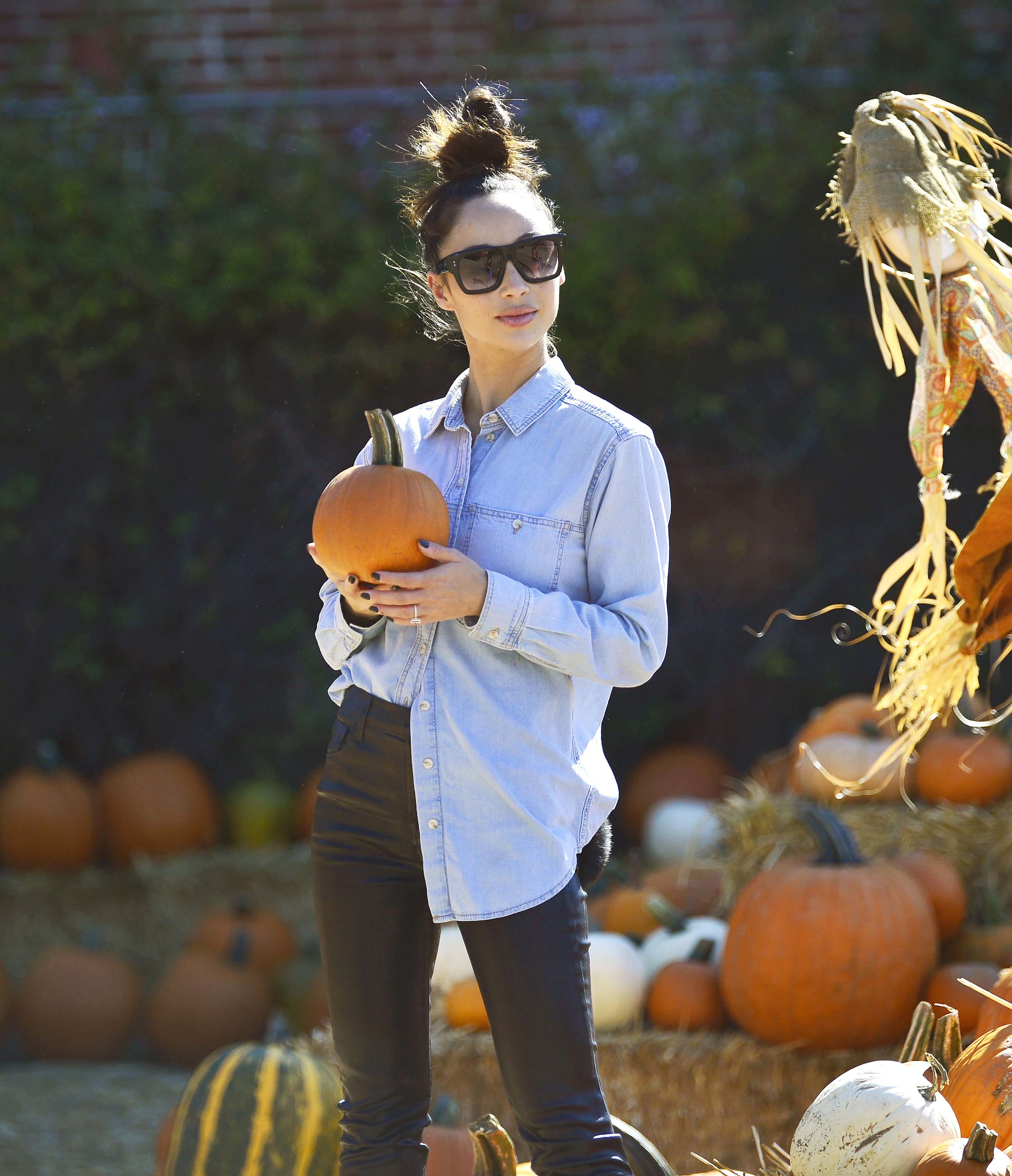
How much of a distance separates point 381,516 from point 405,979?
605 mm

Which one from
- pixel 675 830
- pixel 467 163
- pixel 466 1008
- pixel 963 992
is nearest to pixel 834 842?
pixel 963 992

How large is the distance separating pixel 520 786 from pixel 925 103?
120cm

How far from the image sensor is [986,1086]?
201 centimetres

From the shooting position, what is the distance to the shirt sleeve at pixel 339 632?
1.91 m

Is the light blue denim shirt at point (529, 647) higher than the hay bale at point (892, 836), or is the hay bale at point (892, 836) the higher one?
the light blue denim shirt at point (529, 647)

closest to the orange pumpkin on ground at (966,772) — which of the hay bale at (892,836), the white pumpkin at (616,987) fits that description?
the hay bale at (892,836)

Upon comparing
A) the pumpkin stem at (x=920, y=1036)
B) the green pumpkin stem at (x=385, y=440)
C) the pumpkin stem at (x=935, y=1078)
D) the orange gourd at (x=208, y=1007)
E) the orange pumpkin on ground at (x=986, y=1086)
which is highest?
the green pumpkin stem at (x=385, y=440)

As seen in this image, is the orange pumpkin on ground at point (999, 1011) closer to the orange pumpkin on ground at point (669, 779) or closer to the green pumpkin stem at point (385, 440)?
the green pumpkin stem at point (385, 440)

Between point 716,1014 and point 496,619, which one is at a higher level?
point 496,619

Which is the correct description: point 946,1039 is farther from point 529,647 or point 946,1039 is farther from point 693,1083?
point 693,1083

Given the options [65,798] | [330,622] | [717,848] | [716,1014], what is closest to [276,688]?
[65,798]

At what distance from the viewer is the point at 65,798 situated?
4.75m

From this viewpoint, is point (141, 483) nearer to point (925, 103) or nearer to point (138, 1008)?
point (138, 1008)

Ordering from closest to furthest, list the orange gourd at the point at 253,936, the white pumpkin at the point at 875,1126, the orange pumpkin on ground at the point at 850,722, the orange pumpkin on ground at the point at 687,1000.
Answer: the white pumpkin at the point at 875,1126 → the orange pumpkin on ground at the point at 687,1000 → the orange pumpkin on ground at the point at 850,722 → the orange gourd at the point at 253,936
